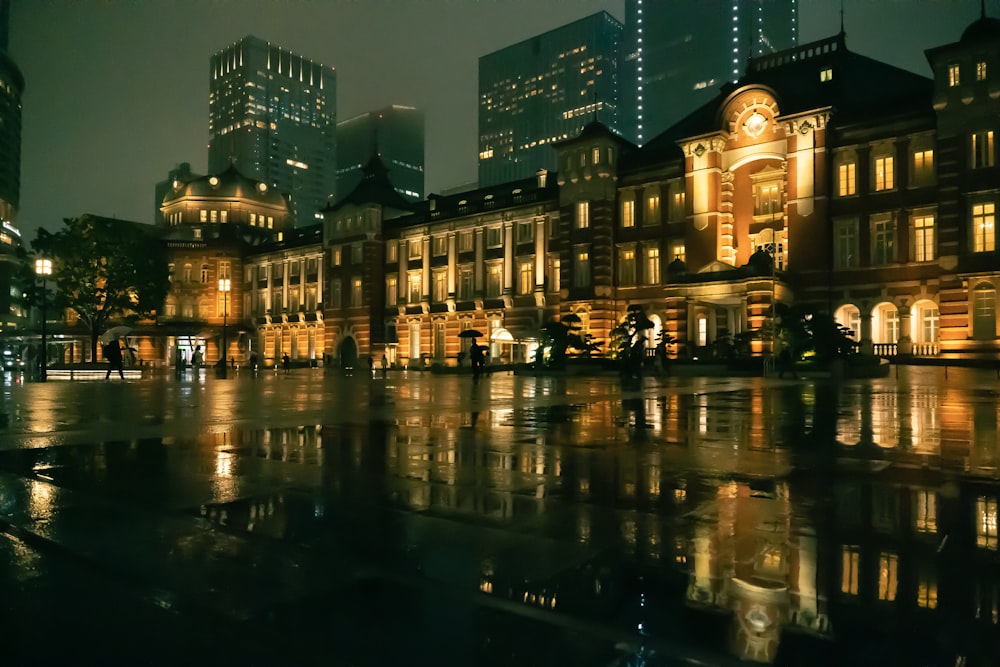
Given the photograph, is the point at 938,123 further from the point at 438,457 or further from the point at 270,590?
the point at 270,590

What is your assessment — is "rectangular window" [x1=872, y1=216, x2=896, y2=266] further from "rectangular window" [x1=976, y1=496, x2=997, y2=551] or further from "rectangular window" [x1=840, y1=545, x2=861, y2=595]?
"rectangular window" [x1=840, y1=545, x2=861, y2=595]

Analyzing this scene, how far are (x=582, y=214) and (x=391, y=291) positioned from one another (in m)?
20.9

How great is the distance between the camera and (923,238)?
34312 millimetres

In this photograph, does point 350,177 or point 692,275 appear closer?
point 692,275

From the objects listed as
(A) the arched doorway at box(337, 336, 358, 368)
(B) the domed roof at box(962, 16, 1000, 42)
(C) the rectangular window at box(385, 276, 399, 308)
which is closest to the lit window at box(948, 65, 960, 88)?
(B) the domed roof at box(962, 16, 1000, 42)

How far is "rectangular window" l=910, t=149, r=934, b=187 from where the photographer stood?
3388 centimetres

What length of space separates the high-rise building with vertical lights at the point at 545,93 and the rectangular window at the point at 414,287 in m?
98.2

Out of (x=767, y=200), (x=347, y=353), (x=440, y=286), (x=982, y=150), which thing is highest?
(x=982, y=150)

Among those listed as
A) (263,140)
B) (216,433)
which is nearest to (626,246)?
(216,433)

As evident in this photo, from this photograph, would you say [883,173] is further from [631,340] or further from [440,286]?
[440,286]

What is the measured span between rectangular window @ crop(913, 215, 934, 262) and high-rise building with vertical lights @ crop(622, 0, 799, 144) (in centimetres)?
12248

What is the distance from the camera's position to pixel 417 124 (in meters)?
A: 157

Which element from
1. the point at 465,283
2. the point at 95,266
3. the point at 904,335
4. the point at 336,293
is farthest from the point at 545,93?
the point at 904,335

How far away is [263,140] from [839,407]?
19010 cm
